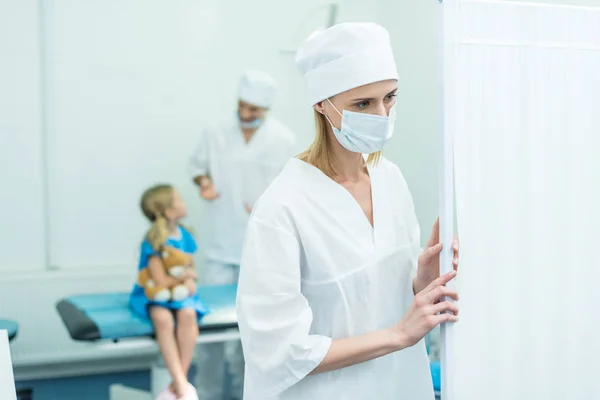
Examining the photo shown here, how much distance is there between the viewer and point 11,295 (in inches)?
147

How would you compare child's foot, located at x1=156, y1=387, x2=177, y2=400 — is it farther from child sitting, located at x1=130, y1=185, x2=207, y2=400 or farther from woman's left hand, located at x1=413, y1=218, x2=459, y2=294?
woman's left hand, located at x1=413, y1=218, x2=459, y2=294

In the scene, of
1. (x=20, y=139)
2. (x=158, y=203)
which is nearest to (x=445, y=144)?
(x=158, y=203)

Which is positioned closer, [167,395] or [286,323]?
[286,323]

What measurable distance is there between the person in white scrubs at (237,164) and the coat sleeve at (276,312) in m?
2.18

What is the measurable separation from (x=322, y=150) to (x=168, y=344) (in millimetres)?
1667

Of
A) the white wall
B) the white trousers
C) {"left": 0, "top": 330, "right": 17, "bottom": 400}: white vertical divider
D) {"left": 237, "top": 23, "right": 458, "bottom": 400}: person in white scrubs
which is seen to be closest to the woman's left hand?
{"left": 237, "top": 23, "right": 458, "bottom": 400}: person in white scrubs

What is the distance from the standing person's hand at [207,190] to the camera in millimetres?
3661

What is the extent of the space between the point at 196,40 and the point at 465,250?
9.30 ft

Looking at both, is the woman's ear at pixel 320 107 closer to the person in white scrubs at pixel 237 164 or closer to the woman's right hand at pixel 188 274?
the woman's right hand at pixel 188 274

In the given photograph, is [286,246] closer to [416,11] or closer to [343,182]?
[343,182]

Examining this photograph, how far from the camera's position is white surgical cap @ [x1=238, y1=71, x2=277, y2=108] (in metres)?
3.62

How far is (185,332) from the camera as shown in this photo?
3033mm

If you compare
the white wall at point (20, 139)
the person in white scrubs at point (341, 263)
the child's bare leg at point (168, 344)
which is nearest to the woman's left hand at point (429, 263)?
the person in white scrubs at point (341, 263)

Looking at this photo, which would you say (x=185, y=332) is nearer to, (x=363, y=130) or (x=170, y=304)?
(x=170, y=304)
